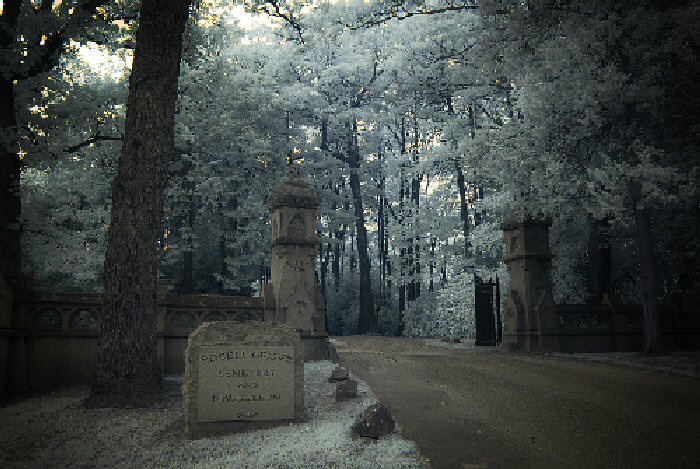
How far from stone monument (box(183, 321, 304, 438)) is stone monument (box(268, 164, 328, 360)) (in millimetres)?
6362

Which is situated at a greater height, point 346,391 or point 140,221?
point 140,221

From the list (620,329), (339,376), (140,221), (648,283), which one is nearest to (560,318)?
(620,329)

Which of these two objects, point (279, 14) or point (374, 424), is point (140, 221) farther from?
point (279, 14)

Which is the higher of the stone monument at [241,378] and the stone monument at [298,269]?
the stone monument at [298,269]

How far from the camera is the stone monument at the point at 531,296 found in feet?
50.1

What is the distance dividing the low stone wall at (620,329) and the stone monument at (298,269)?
7.57 meters

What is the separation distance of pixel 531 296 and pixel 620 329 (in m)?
2.92

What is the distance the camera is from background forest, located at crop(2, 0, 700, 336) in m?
12.8

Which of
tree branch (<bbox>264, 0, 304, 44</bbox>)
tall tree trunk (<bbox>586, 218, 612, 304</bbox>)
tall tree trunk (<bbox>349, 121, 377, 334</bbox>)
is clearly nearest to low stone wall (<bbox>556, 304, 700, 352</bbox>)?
tall tree trunk (<bbox>586, 218, 612, 304</bbox>)

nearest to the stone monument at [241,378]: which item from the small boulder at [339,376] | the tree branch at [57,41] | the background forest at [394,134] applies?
the small boulder at [339,376]

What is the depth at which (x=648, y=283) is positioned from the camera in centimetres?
1366

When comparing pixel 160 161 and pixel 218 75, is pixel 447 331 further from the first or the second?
pixel 160 161

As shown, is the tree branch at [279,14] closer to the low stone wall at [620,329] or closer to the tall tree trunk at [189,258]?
the tall tree trunk at [189,258]

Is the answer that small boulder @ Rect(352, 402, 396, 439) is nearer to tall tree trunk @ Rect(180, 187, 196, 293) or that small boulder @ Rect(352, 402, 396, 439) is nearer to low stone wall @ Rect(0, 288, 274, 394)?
low stone wall @ Rect(0, 288, 274, 394)
